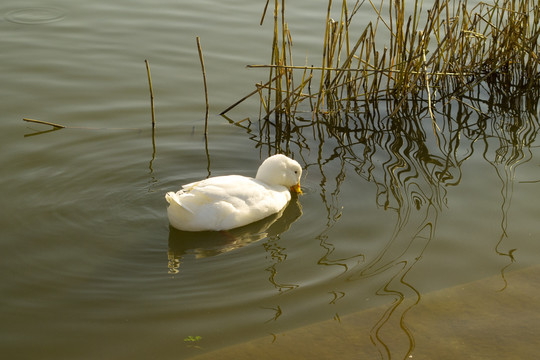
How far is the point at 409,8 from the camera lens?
10484 mm

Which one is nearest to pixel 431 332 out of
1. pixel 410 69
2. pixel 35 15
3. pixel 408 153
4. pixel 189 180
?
pixel 189 180

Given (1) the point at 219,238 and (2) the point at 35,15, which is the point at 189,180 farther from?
(2) the point at 35,15

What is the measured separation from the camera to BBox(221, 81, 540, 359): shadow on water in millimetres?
5512

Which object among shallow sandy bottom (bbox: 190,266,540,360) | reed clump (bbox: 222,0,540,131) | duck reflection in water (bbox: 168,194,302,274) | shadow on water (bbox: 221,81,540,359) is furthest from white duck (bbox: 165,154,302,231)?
reed clump (bbox: 222,0,540,131)

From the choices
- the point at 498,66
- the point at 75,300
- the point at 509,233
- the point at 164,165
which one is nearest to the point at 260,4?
the point at 498,66

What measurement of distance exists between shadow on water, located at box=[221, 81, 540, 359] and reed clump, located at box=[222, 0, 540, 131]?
0.35 feet

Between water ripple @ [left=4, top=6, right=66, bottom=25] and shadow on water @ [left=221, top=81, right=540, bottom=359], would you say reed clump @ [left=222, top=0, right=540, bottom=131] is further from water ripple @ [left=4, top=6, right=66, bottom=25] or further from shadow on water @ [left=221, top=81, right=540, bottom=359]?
water ripple @ [left=4, top=6, right=66, bottom=25]

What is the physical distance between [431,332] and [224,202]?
1.94 metres

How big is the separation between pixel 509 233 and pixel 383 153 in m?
1.81

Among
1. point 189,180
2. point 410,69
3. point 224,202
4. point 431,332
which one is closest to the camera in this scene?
point 431,332

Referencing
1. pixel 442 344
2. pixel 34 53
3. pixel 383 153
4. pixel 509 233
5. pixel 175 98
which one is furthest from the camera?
pixel 34 53

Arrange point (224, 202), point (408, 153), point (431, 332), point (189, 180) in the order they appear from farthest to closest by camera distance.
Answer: point (408, 153) < point (189, 180) < point (224, 202) < point (431, 332)

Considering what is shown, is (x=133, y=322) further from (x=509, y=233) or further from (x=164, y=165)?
(x=509, y=233)

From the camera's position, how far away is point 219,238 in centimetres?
587
